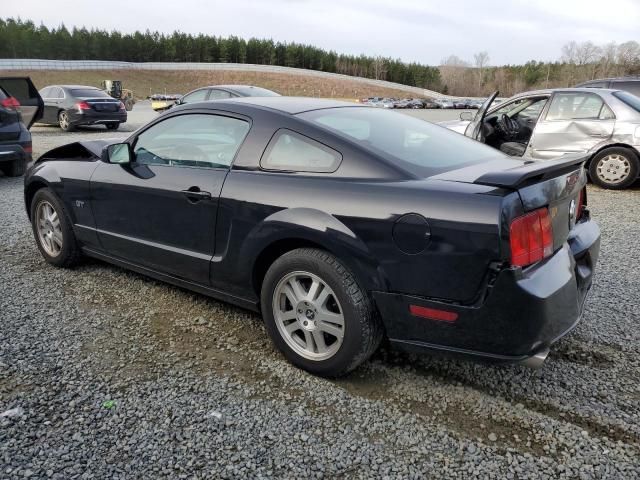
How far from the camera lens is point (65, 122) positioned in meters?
16.5

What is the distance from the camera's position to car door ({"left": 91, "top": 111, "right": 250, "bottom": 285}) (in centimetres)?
311

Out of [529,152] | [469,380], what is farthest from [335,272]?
[529,152]

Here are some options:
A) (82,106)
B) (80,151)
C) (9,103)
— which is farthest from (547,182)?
(82,106)

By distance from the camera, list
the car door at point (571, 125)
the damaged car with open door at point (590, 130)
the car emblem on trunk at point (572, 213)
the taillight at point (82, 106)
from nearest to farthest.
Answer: the car emblem on trunk at point (572, 213) < the damaged car with open door at point (590, 130) < the car door at point (571, 125) < the taillight at point (82, 106)

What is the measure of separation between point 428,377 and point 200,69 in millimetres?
84075

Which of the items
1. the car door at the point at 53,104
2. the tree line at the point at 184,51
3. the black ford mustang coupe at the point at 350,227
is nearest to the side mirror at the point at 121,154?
the black ford mustang coupe at the point at 350,227

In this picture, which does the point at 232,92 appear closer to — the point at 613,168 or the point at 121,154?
the point at 613,168

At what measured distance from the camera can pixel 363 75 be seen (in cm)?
10800

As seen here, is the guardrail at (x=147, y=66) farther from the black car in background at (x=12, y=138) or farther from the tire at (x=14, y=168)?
the black car in background at (x=12, y=138)

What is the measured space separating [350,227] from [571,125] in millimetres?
6474

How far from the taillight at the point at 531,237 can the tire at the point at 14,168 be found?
8.89m

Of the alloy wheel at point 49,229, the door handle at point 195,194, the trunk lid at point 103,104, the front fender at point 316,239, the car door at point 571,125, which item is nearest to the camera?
the front fender at point 316,239

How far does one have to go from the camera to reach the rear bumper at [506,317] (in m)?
2.19

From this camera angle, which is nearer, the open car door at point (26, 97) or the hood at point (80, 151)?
the hood at point (80, 151)
